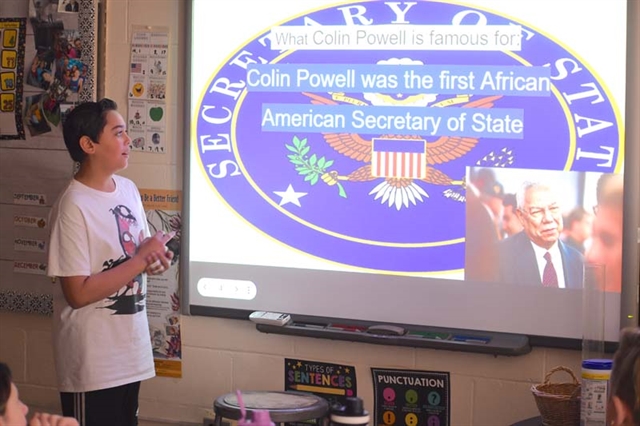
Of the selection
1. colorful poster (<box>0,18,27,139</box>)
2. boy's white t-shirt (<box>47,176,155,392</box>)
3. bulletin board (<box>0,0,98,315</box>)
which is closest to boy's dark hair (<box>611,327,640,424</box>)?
boy's white t-shirt (<box>47,176,155,392</box>)

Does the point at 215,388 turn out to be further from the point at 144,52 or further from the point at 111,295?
the point at 144,52

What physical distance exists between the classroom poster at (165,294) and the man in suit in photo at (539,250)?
1246 mm

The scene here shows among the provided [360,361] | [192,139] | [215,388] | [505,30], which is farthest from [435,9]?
[215,388]

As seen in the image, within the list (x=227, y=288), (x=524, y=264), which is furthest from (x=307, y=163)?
(x=524, y=264)

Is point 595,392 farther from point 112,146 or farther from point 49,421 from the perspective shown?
point 112,146

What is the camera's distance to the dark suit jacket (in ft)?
10.3

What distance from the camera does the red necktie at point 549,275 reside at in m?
3.18

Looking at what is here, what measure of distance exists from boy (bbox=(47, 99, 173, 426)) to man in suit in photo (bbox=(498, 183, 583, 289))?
1.13 m

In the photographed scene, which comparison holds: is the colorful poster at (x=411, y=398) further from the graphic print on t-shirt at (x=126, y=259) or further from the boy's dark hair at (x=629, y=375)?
the boy's dark hair at (x=629, y=375)

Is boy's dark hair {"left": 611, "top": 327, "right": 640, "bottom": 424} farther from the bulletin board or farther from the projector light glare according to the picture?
the bulletin board

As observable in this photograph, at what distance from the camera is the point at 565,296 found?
125 inches

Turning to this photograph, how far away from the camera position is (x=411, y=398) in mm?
3428

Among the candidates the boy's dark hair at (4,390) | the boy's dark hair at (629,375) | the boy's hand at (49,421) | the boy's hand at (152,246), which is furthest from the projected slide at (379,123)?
the boy's dark hair at (4,390)

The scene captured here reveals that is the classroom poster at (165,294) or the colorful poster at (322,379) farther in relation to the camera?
the classroom poster at (165,294)
